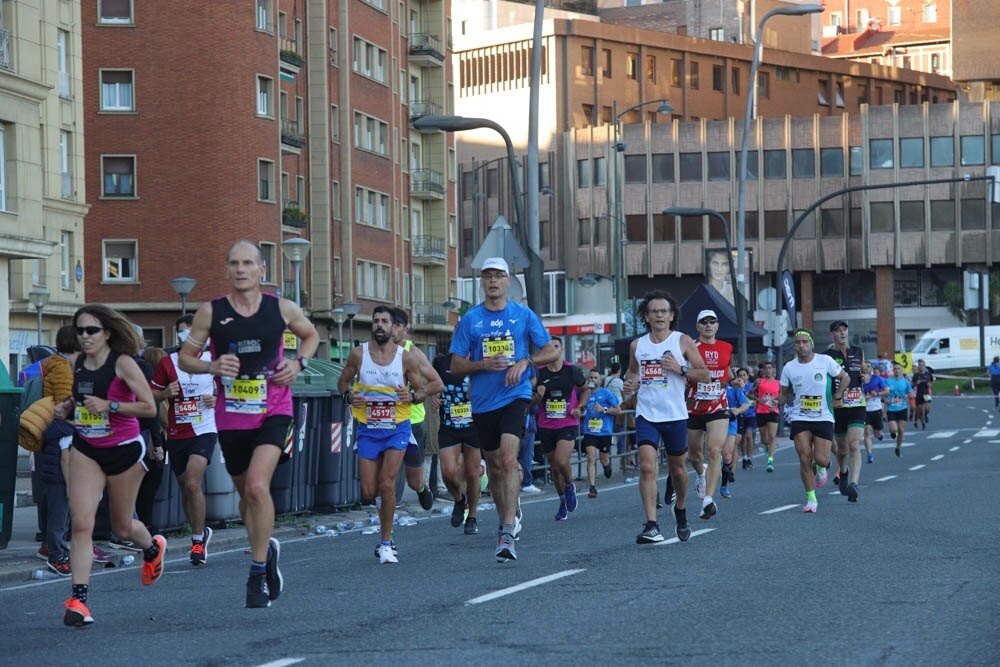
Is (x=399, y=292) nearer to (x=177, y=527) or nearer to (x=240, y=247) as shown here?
(x=177, y=527)

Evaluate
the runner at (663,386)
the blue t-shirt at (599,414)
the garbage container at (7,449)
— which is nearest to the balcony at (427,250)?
the blue t-shirt at (599,414)

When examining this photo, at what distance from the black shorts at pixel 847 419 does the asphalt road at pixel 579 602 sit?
3747mm

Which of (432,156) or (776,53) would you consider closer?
(432,156)

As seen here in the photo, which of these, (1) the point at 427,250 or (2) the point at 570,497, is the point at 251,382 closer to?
(2) the point at 570,497

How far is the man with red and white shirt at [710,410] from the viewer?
1805 centimetres

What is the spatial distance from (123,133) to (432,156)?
73.8 ft

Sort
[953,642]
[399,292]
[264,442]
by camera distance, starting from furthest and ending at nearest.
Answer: [399,292] → [264,442] → [953,642]

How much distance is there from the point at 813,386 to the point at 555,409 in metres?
2.68

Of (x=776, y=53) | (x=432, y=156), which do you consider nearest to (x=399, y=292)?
(x=432, y=156)

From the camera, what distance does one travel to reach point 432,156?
76812mm

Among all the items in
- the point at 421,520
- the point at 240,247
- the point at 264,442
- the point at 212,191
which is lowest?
the point at 421,520

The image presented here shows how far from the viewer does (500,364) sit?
1306 centimetres

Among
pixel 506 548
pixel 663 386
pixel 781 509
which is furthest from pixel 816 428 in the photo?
pixel 506 548

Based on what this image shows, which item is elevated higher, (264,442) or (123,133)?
(123,133)
